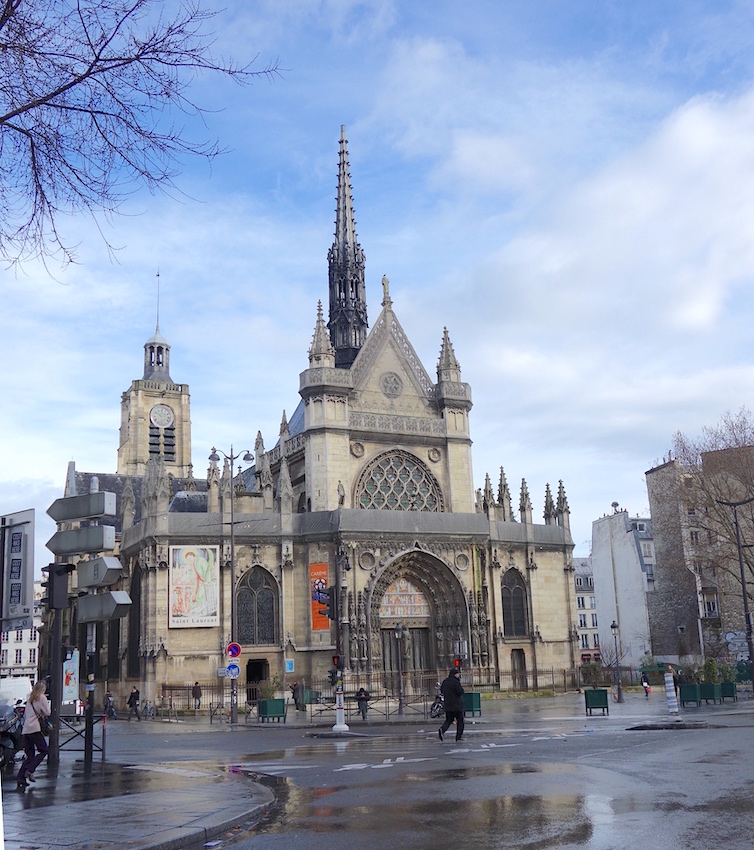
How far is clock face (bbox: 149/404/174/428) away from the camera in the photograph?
281ft

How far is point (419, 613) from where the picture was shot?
4706 centimetres

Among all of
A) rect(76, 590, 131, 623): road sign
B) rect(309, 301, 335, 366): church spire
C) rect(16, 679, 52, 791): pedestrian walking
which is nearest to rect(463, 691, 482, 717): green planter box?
rect(16, 679, 52, 791): pedestrian walking

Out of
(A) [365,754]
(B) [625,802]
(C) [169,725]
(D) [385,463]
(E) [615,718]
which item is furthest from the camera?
(D) [385,463]

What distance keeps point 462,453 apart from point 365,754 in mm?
33922

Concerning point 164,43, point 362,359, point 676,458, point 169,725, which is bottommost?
point 169,725

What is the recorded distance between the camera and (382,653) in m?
45.7

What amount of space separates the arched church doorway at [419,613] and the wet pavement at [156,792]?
63.3 ft

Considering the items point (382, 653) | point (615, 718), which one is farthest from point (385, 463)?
point (615, 718)

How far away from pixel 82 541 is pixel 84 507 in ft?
2.41

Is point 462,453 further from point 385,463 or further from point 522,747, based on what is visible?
point 522,747

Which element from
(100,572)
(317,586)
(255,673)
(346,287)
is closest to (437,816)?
(100,572)

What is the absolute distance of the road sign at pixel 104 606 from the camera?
13.0 metres

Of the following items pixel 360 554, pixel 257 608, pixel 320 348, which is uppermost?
pixel 320 348

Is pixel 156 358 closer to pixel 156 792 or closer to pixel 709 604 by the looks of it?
pixel 709 604
